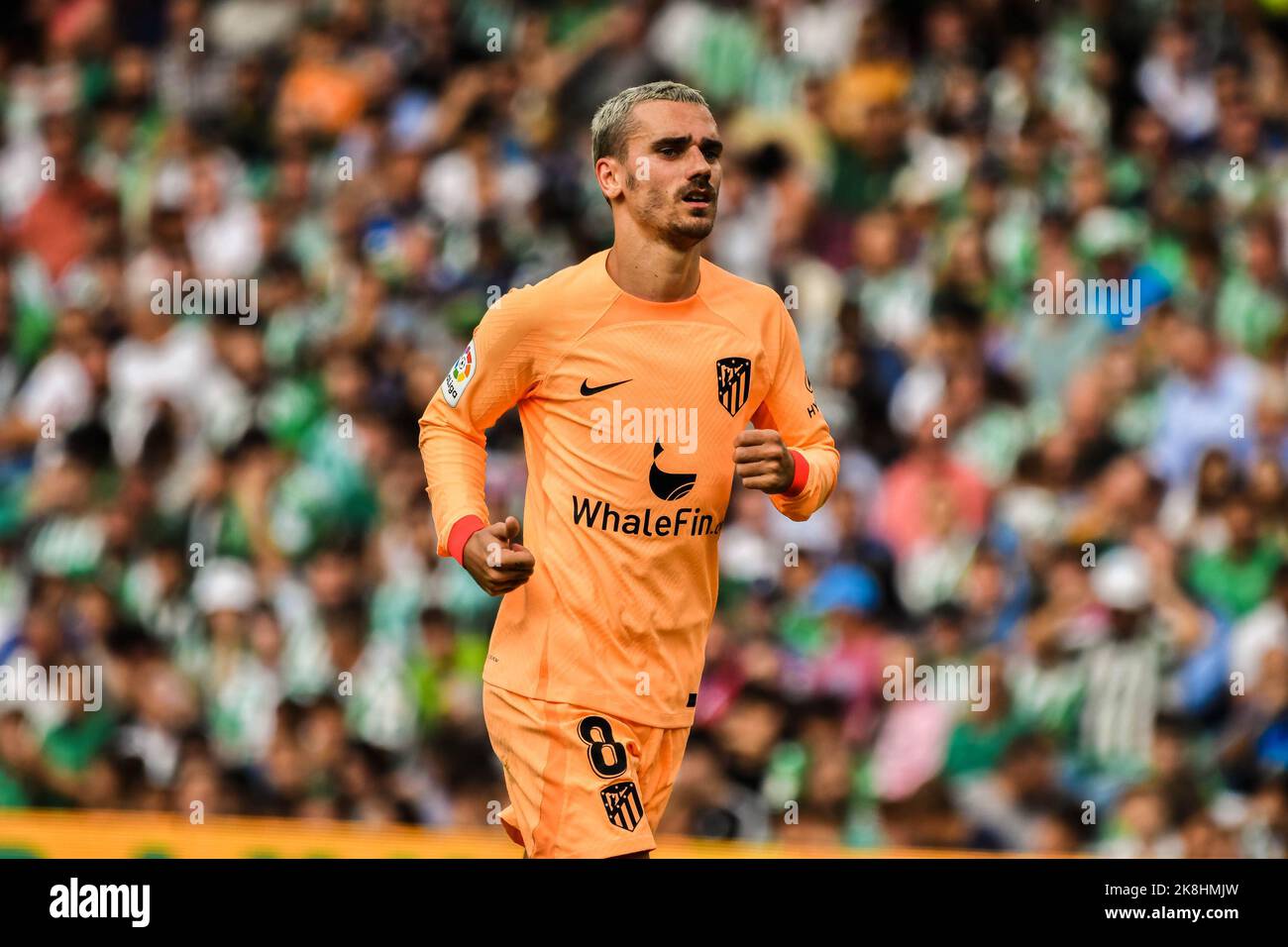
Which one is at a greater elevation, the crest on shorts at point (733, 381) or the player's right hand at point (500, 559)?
the crest on shorts at point (733, 381)

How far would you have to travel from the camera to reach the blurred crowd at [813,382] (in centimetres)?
894

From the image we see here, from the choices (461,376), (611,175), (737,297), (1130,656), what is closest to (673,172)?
(611,175)

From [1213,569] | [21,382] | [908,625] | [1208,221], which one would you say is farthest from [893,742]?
[21,382]

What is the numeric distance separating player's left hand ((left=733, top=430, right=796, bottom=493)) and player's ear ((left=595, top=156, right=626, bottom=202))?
2.69ft

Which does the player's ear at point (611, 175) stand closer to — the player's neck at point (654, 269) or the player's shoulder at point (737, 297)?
the player's neck at point (654, 269)

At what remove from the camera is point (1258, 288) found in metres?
10.3

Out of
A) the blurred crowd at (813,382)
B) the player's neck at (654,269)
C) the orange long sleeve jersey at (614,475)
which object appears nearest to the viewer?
the orange long sleeve jersey at (614,475)

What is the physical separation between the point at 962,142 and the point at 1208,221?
4.33 ft

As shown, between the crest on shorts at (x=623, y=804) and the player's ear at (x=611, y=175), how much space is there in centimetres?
155

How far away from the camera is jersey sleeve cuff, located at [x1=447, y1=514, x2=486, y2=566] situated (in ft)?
17.9

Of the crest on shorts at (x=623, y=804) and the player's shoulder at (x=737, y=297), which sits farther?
the player's shoulder at (x=737, y=297)
